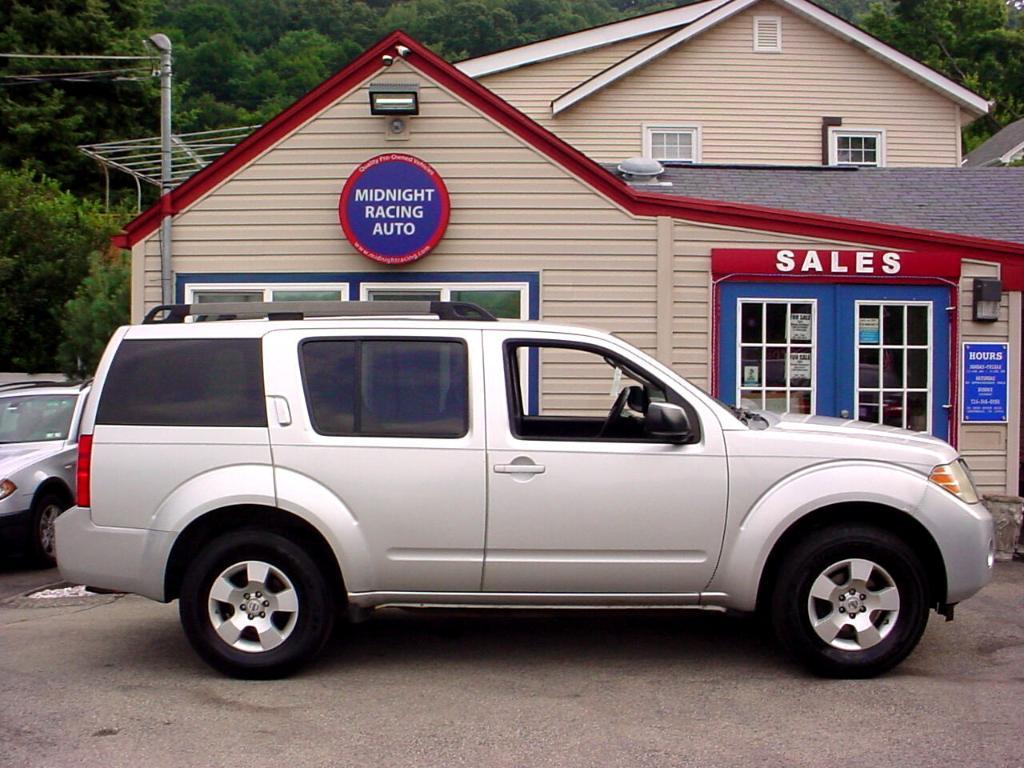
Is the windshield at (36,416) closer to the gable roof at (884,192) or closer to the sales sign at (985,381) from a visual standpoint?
the gable roof at (884,192)

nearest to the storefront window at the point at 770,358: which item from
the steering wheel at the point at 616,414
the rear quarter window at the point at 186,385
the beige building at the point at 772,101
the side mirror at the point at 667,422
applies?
the steering wheel at the point at 616,414

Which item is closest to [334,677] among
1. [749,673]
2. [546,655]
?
[546,655]

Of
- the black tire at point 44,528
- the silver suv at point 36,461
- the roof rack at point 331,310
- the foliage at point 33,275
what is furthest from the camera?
the foliage at point 33,275

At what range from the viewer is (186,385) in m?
6.40

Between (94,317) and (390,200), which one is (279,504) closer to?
(390,200)

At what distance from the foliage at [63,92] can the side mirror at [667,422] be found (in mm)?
32402

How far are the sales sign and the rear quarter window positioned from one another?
728 centimetres

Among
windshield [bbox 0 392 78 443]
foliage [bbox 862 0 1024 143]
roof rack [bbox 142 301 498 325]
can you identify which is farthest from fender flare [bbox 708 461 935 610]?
foliage [bbox 862 0 1024 143]

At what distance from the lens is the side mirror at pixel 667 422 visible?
6.11m

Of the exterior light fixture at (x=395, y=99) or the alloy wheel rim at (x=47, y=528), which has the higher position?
the exterior light fixture at (x=395, y=99)

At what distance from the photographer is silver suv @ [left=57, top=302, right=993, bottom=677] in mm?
6176

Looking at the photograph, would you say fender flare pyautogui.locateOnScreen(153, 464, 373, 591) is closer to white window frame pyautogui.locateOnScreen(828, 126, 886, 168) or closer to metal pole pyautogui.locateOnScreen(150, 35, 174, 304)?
metal pole pyautogui.locateOnScreen(150, 35, 174, 304)

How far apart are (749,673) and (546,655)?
46.3 inches

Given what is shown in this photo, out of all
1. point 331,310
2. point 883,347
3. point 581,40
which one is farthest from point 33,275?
point 331,310
